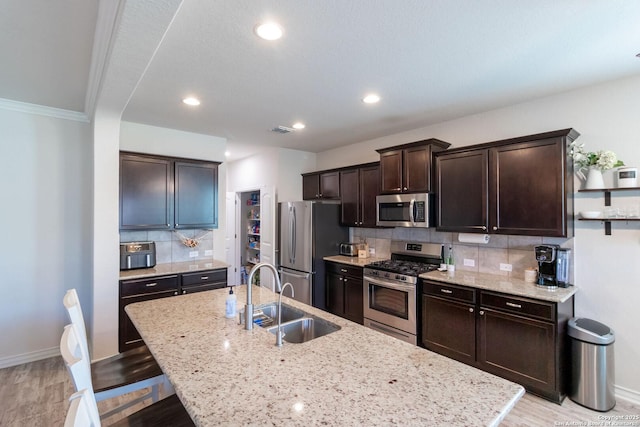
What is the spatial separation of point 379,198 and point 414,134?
0.99 m

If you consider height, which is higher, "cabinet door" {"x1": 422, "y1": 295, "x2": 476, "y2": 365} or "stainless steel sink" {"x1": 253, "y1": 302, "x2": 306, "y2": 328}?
"stainless steel sink" {"x1": 253, "y1": 302, "x2": 306, "y2": 328}

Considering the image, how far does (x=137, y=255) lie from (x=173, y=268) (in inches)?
16.7

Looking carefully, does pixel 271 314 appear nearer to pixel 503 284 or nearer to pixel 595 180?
pixel 503 284

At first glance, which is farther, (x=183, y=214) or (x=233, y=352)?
(x=183, y=214)

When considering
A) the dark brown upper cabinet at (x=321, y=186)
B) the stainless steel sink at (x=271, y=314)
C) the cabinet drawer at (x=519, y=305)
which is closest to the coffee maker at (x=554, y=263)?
the cabinet drawer at (x=519, y=305)

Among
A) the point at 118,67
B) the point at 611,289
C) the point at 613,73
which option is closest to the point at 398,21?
the point at 118,67

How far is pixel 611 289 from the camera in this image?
2.63 metres

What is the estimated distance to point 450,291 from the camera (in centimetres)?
309

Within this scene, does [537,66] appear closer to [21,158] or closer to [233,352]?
[233,352]

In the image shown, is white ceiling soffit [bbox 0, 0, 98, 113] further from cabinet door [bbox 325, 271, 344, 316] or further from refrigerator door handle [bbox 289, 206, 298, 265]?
cabinet door [bbox 325, 271, 344, 316]

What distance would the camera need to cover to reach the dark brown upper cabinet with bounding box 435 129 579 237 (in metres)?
2.69

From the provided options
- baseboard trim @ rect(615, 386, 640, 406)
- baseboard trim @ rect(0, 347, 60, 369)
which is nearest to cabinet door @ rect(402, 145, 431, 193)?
baseboard trim @ rect(615, 386, 640, 406)

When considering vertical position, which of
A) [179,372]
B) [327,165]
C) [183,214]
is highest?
[327,165]

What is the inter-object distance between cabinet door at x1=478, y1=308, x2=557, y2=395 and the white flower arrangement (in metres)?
1.40
